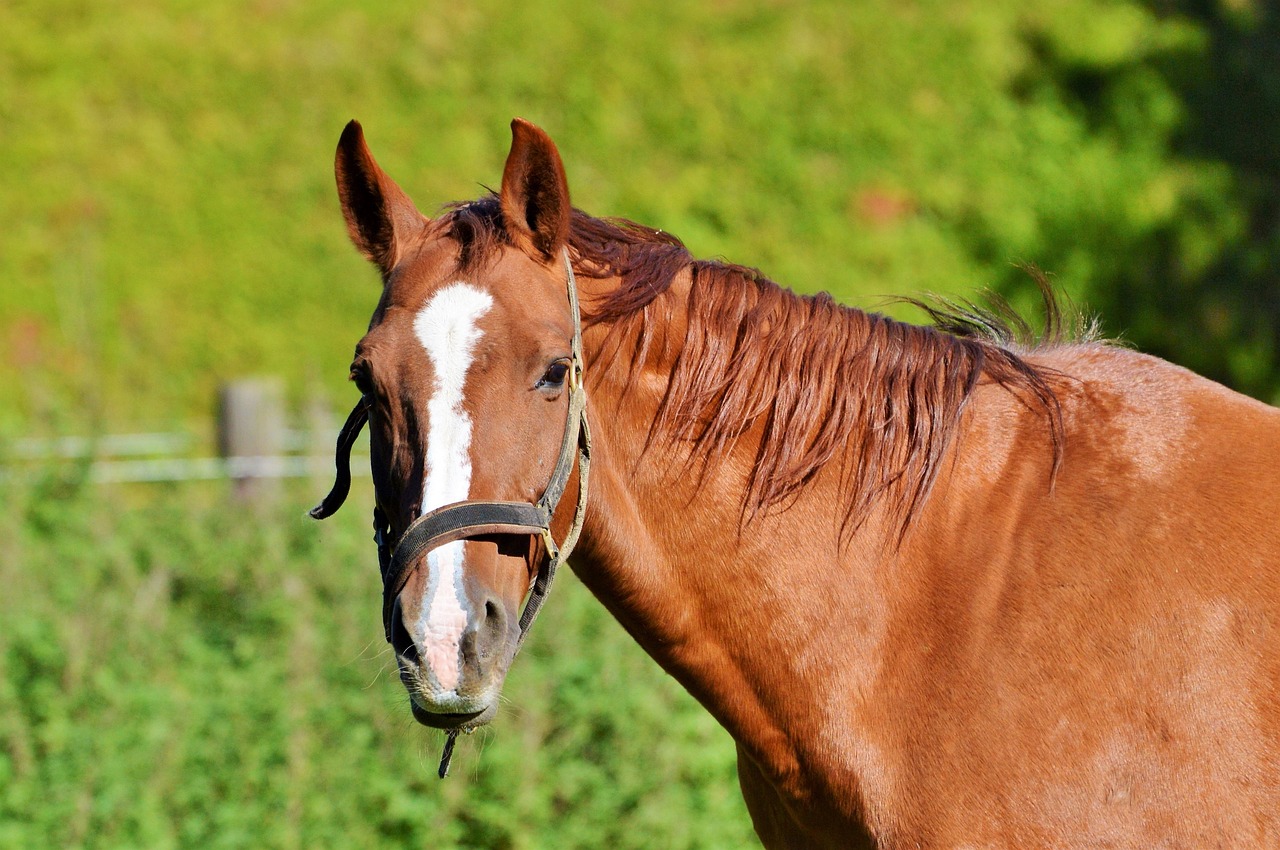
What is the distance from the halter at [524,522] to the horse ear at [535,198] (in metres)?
0.07

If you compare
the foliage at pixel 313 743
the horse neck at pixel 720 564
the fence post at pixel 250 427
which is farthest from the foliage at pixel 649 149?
the horse neck at pixel 720 564

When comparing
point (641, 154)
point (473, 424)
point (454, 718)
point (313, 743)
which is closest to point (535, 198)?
point (473, 424)

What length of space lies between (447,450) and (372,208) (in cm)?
68

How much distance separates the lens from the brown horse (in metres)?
2.12

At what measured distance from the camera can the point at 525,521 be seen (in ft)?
6.89

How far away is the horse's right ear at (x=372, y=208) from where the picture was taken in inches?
93.9

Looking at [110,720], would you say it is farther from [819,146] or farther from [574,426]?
[819,146]

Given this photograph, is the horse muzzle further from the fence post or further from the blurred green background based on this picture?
the blurred green background

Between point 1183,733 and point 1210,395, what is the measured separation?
74 centimetres

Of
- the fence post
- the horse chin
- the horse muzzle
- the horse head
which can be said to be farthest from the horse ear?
the fence post

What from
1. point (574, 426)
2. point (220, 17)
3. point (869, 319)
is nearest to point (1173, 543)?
point (869, 319)

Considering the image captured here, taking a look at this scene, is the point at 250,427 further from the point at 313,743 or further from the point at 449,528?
the point at 449,528

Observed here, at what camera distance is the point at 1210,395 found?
8.13 feet

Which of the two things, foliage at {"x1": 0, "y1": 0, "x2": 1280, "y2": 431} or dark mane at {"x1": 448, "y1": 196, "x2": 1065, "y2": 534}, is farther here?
foliage at {"x1": 0, "y1": 0, "x2": 1280, "y2": 431}
